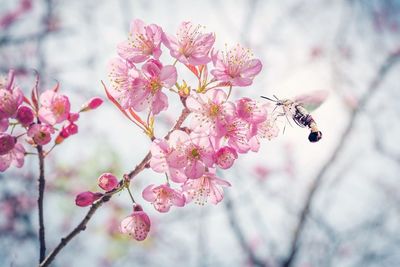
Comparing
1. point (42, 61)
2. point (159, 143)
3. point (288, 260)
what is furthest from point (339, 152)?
point (159, 143)

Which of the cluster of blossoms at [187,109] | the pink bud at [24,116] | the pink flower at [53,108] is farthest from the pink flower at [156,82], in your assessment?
the pink bud at [24,116]

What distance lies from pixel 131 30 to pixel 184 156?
0.69 meters

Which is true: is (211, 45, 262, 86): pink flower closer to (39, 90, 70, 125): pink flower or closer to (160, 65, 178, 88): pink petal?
(160, 65, 178, 88): pink petal

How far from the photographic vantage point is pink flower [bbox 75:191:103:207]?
1.44 m

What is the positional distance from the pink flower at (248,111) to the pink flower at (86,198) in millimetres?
619

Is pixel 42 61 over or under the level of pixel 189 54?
over

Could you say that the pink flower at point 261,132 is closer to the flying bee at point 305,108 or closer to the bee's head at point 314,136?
the flying bee at point 305,108

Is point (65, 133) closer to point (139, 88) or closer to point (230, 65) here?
point (139, 88)

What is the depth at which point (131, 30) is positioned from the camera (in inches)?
70.4

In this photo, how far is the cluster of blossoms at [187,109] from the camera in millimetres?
1470

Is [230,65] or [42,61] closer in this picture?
[230,65]

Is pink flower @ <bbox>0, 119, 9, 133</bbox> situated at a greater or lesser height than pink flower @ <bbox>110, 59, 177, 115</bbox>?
lesser

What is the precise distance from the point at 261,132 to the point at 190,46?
1.61 ft

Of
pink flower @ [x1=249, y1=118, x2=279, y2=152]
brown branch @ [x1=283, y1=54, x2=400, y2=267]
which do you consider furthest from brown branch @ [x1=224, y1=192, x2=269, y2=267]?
pink flower @ [x1=249, y1=118, x2=279, y2=152]
